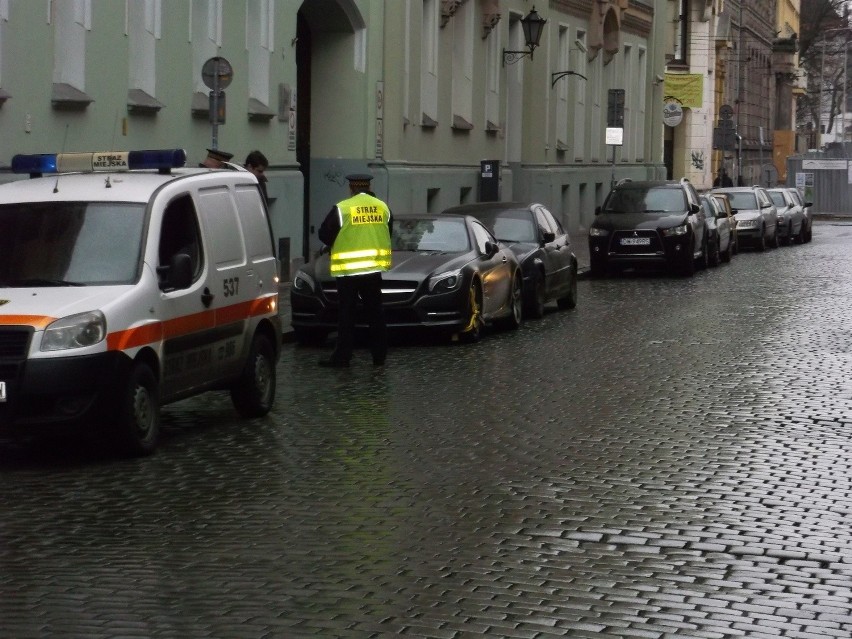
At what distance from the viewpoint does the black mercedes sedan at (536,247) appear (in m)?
21.9

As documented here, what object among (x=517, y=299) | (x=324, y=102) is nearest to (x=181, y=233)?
(x=517, y=299)

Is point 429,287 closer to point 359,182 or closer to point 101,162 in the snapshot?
point 359,182

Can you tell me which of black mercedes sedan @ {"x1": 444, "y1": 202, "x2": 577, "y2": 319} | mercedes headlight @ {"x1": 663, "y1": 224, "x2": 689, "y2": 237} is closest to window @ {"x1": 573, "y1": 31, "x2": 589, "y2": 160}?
mercedes headlight @ {"x1": 663, "y1": 224, "x2": 689, "y2": 237}

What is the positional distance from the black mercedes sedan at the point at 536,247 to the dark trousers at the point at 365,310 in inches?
214

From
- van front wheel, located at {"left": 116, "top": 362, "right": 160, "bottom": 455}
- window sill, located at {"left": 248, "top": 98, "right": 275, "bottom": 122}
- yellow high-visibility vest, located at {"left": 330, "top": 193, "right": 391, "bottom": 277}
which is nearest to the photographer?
van front wheel, located at {"left": 116, "top": 362, "right": 160, "bottom": 455}

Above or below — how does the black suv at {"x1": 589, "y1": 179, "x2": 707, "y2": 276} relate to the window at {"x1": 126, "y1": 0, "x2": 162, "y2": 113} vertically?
below

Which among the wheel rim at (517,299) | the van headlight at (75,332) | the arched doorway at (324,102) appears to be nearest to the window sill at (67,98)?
the wheel rim at (517,299)

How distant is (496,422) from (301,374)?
3695mm

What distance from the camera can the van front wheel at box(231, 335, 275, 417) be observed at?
493 inches

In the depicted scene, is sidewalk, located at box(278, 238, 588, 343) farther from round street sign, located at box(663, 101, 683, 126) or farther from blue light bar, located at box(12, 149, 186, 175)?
round street sign, located at box(663, 101, 683, 126)

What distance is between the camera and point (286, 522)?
8.57m

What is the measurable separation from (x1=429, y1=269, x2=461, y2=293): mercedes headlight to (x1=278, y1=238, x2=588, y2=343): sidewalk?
1.59m

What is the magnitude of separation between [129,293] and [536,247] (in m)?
12.0

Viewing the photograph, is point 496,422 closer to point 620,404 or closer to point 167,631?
point 620,404
